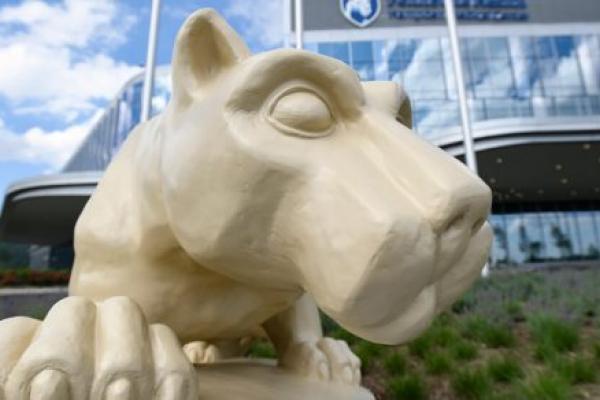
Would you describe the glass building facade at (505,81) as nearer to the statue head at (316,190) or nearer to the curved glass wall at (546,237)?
the curved glass wall at (546,237)

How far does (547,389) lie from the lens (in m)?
1.94

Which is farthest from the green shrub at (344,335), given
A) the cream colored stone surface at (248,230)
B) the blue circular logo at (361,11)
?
the blue circular logo at (361,11)

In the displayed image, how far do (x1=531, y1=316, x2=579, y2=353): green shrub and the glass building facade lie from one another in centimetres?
1298

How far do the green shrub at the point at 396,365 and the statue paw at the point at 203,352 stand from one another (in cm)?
141

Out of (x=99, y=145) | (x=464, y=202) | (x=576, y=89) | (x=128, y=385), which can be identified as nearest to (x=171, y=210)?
(x=128, y=385)

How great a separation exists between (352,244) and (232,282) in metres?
0.43

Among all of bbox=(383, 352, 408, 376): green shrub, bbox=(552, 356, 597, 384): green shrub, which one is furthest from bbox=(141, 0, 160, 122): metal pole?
bbox=(552, 356, 597, 384): green shrub

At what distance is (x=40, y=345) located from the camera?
26.9 inches

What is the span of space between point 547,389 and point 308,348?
3.85ft

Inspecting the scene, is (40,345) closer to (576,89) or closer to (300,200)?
(300,200)

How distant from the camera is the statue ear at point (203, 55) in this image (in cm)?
96

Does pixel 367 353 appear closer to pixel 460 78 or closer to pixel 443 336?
pixel 443 336

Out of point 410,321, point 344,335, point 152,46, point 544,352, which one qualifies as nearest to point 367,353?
point 344,335

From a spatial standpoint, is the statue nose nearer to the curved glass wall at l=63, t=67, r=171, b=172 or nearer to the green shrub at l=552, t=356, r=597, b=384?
the green shrub at l=552, t=356, r=597, b=384
